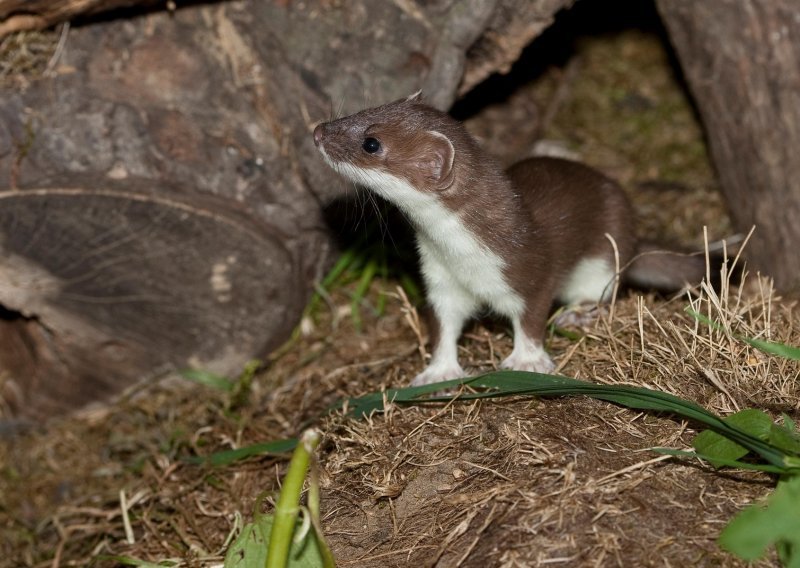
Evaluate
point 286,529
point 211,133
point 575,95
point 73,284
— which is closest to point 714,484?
point 286,529

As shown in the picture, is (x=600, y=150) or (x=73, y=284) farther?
(x=600, y=150)

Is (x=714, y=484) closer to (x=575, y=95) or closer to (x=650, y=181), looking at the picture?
(x=650, y=181)

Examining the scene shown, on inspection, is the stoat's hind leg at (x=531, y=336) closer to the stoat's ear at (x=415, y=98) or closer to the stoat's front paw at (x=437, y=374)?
the stoat's front paw at (x=437, y=374)

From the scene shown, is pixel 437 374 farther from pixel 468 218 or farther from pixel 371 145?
pixel 371 145

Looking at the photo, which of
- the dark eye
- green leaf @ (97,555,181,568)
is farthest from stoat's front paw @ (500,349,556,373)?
green leaf @ (97,555,181,568)

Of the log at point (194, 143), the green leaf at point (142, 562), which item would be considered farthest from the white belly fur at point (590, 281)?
the green leaf at point (142, 562)

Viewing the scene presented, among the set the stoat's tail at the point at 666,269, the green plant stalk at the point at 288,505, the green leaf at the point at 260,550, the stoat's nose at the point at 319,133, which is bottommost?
the stoat's tail at the point at 666,269
